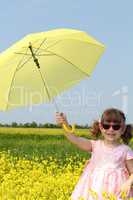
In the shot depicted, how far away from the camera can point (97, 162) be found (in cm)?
631

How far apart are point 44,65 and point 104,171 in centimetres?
185

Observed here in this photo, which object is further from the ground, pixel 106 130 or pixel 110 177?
pixel 106 130

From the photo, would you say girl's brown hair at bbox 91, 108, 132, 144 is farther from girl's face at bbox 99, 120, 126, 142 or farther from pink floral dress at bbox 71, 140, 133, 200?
pink floral dress at bbox 71, 140, 133, 200

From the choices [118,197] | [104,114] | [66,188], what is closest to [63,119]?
[104,114]

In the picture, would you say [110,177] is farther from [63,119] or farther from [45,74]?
[45,74]

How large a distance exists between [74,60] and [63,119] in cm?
168

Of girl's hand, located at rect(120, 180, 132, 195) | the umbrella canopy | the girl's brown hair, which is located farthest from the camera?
Result: the umbrella canopy

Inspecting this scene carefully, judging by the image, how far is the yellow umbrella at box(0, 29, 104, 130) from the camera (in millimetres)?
7047

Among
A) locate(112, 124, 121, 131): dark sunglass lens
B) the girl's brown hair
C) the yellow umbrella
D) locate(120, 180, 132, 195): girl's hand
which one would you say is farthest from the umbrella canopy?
locate(120, 180, 132, 195): girl's hand

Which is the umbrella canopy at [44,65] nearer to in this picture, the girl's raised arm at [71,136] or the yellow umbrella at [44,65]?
the yellow umbrella at [44,65]

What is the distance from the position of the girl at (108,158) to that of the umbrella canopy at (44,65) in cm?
98

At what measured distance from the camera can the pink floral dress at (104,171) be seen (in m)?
6.14

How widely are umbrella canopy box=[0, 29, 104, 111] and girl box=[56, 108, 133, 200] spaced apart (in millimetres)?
975

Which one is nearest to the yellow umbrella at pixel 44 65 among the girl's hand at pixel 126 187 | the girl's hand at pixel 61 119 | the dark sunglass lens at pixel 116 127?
the girl's hand at pixel 61 119
